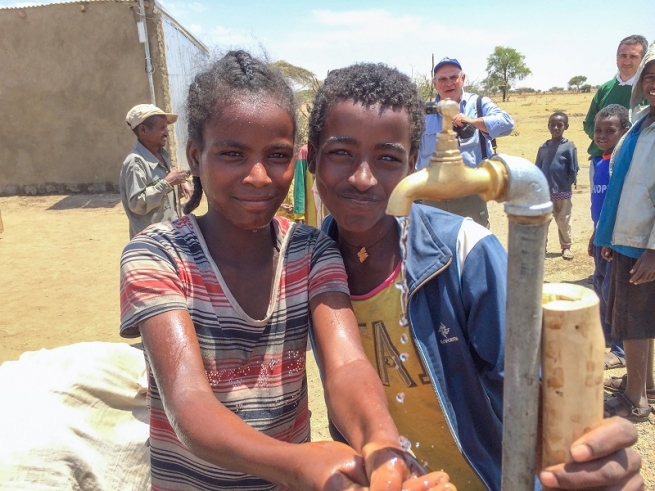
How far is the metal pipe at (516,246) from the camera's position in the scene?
80 cm

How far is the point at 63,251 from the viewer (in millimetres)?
7539

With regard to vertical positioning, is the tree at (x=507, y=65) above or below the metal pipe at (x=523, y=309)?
above

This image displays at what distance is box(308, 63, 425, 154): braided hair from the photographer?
146 centimetres

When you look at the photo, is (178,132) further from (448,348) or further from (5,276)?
(448,348)

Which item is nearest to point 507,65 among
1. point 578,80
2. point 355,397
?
point 578,80

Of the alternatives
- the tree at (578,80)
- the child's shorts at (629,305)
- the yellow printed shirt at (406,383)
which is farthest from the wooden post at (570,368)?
the tree at (578,80)

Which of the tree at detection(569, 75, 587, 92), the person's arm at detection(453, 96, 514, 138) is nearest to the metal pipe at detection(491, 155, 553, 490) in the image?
the person's arm at detection(453, 96, 514, 138)

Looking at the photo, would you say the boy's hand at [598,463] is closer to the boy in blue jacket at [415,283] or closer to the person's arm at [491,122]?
the boy in blue jacket at [415,283]

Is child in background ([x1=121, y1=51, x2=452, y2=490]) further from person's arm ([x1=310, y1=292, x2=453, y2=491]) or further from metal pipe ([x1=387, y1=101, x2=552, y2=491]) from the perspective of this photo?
metal pipe ([x1=387, y1=101, x2=552, y2=491])

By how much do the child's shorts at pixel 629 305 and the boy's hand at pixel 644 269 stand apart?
0.12 metres

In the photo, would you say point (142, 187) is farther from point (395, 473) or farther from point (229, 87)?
point (395, 473)

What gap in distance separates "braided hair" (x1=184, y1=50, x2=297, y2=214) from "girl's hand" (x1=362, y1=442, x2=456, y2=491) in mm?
888

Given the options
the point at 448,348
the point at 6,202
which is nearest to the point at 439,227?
the point at 448,348

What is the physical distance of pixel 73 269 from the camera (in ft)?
21.9
